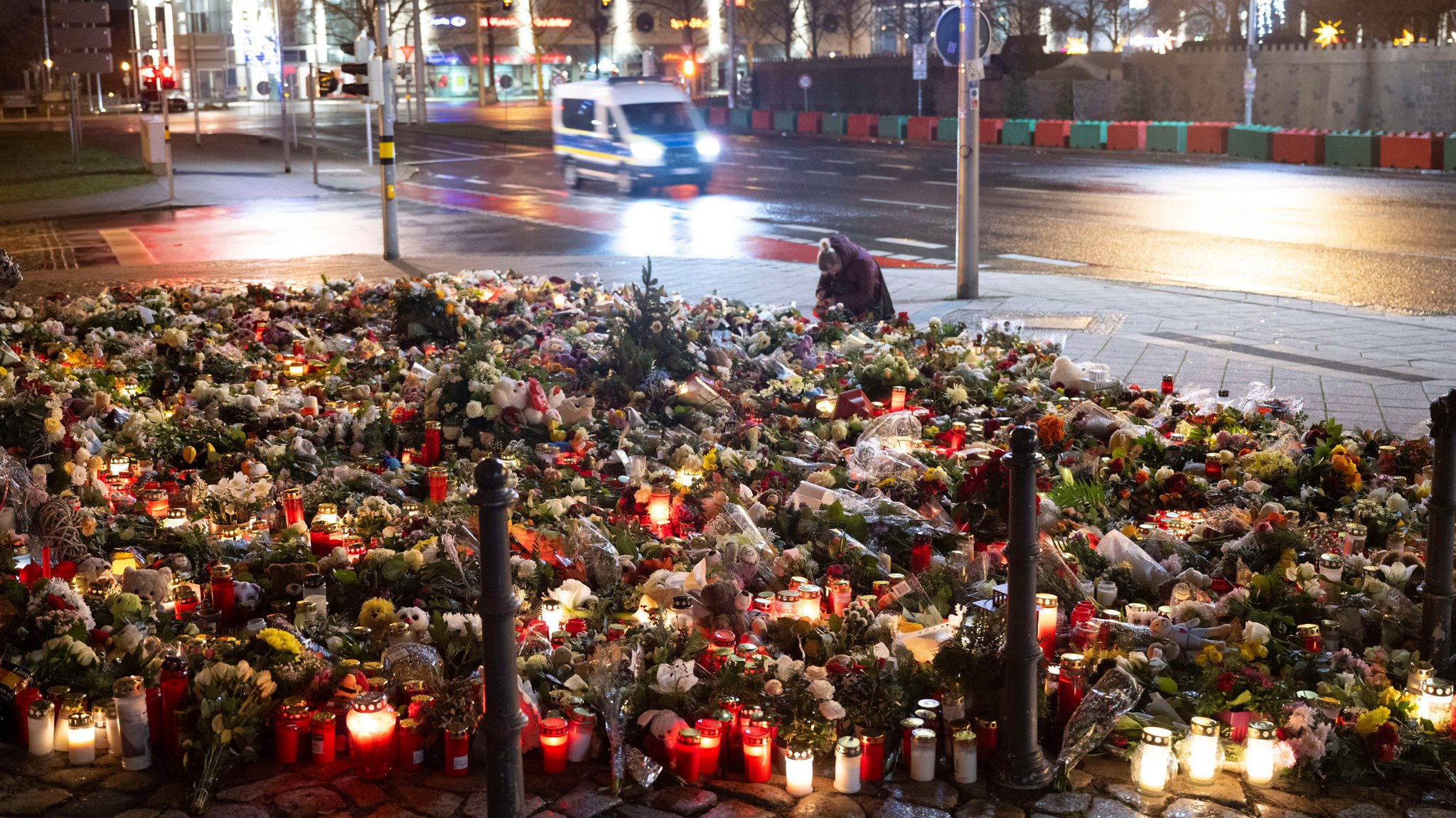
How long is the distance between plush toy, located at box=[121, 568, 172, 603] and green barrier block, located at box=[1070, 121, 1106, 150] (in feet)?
110

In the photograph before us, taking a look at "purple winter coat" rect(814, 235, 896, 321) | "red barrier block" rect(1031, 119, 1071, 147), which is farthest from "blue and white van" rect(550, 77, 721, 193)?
"purple winter coat" rect(814, 235, 896, 321)

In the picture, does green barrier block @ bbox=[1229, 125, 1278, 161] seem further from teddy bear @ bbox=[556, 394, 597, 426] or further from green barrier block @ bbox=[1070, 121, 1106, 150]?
teddy bear @ bbox=[556, 394, 597, 426]

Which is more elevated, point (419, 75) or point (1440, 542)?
point (419, 75)

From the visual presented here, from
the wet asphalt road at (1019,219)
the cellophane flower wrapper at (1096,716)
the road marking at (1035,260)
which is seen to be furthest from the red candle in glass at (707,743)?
the road marking at (1035,260)

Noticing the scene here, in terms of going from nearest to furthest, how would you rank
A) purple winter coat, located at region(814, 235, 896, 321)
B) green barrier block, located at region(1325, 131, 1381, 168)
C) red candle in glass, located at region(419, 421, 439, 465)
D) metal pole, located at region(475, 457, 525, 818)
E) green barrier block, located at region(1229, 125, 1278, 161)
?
metal pole, located at region(475, 457, 525, 818) < red candle in glass, located at region(419, 421, 439, 465) < purple winter coat, located at region(814, 235, 896, 321) < green barrier block, located at region(1325, 131, 1381, 168) < green barrier block, located at region(1229, 125, 1278, 161)

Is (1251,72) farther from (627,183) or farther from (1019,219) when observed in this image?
(1019,219)

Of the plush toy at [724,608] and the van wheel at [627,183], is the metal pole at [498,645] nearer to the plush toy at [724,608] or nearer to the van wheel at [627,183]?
the plush toy at [724,608]

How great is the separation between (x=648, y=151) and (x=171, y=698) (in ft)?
73.5

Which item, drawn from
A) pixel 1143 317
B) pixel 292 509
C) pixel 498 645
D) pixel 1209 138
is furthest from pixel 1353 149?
pixel 498 645

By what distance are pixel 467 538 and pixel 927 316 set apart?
7.20 metres

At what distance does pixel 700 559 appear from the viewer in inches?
214

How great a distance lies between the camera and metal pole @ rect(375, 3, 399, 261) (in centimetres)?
1633

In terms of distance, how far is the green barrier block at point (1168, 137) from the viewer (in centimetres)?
3412

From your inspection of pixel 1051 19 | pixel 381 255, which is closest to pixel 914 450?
pixel 381 255
